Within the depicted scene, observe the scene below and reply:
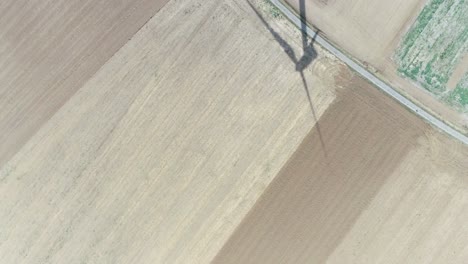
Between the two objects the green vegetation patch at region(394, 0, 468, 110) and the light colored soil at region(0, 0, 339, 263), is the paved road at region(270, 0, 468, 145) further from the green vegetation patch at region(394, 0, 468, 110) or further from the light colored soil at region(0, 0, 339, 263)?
the green vegetation patch at region(394, 0, 468, 110)

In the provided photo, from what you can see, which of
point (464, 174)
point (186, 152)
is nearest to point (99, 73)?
point (186, 152)

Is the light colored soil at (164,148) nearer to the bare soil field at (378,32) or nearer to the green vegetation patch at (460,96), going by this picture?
the bare soil field at (378,32)

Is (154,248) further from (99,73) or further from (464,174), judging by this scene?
(464,174)

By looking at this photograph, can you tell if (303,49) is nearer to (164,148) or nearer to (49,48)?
(164,148)

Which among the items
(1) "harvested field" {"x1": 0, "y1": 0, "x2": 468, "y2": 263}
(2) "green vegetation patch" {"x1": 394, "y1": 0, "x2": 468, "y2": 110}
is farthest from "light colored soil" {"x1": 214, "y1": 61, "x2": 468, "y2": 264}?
(2) "green vegetation patch" {"x1": 394, "y1": 0, "x2": 468, "y2": 110}

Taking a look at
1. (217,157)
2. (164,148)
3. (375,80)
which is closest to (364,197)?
(375,80)

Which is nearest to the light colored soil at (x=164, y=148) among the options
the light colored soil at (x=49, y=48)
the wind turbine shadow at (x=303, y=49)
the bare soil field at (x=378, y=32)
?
the wind turbine shadow at (x=303, y=49)
